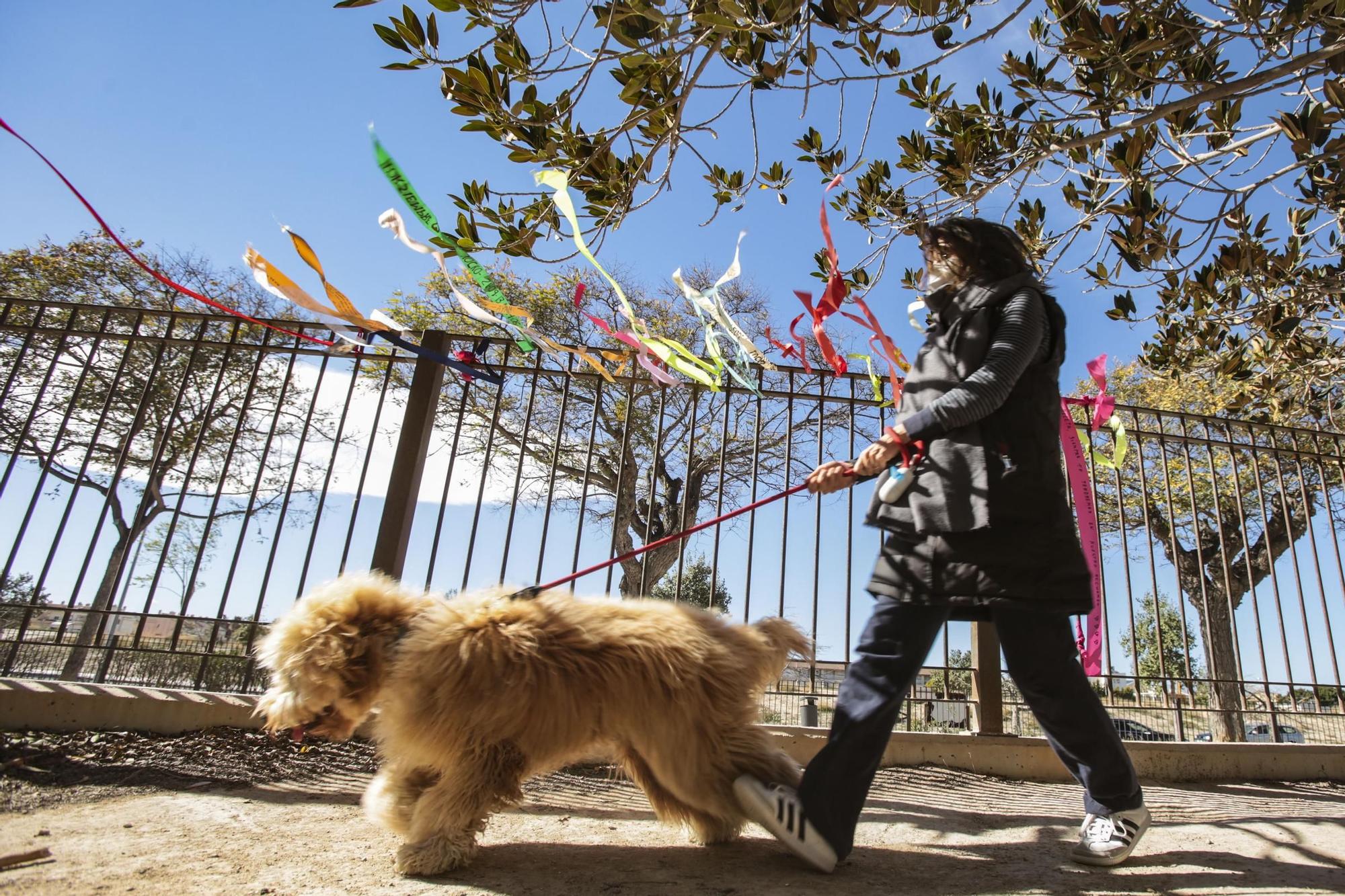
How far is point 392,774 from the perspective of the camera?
5.91ft

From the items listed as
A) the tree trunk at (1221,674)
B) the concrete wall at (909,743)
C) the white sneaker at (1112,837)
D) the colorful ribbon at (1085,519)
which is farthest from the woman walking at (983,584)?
the tree trunk at (1221,674)

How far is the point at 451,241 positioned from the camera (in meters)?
2.87

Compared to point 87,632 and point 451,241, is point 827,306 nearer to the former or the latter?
point 451,241

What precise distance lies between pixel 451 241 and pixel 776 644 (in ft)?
6.83

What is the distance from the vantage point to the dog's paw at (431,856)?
158 cm

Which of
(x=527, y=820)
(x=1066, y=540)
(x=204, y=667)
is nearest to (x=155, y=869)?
(x=527, y=820)

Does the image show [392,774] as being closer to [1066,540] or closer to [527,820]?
[527,820]

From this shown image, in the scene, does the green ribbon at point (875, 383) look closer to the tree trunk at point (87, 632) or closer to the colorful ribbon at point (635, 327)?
the colorful ribbon at point (635, 327)

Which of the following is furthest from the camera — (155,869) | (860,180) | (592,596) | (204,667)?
(860,180)

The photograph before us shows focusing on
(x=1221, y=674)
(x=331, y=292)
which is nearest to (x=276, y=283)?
(x=331, y=292)

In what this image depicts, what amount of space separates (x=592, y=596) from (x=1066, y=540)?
4.16 ft

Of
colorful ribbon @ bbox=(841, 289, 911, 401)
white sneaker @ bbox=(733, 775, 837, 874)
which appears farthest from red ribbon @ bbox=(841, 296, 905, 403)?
white sneaker @ bbox=(733, 775, 837, 874)

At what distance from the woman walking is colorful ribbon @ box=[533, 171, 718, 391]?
1.54 metres

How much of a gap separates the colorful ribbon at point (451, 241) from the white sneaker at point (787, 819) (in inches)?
89.0
